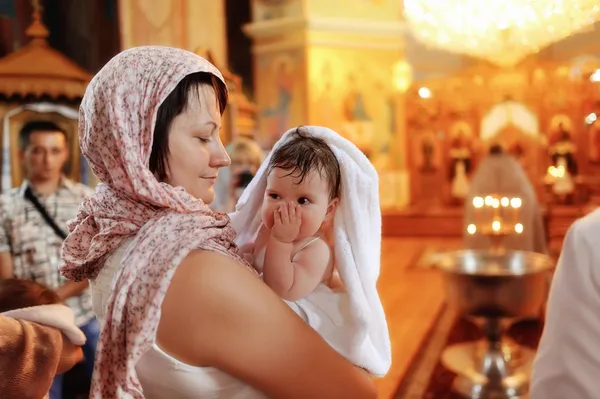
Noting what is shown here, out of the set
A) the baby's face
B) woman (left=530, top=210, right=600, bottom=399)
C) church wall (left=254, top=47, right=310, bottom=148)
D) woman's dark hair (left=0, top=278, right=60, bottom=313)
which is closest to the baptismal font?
the baby's face

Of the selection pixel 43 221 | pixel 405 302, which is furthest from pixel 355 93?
pixel 43 221

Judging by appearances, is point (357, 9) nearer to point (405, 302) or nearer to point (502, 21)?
point (502, 21)

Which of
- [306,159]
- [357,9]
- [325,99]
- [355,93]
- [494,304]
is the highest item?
[357,9]

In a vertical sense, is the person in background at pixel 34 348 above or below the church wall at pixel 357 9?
below

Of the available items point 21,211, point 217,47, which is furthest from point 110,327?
point 217,47

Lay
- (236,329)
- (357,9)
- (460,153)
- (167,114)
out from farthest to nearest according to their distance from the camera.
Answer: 1. (460,153)
2. (357,9)
3. (167,114)
4. (236,329)

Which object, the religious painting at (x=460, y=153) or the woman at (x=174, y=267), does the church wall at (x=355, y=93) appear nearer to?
the religious painting at (x=460, y=153)

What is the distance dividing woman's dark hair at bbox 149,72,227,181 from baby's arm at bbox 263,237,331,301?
1.06 feet

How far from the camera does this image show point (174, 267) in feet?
3.65

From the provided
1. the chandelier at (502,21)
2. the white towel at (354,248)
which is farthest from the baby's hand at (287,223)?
the chandelier at (502,21)

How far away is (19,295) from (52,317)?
0.82 feet

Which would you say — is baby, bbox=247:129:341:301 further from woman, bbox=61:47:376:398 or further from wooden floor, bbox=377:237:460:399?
wooden floor, bbox=377:237:460:399

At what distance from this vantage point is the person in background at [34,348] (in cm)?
136

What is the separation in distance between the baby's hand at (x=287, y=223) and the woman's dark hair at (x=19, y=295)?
29.9 inches
